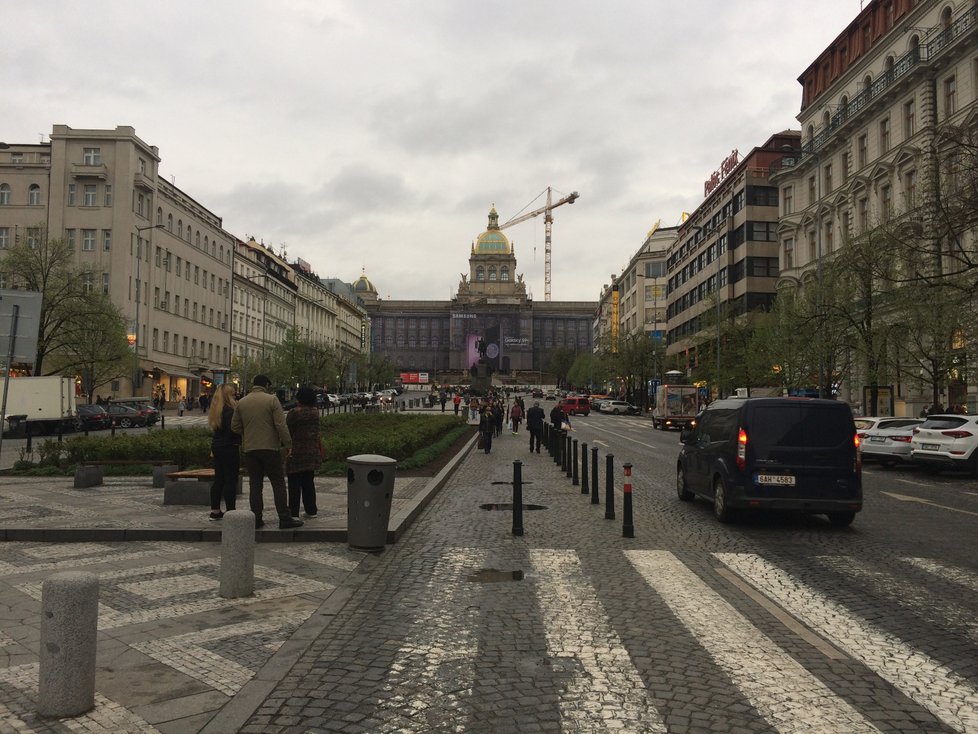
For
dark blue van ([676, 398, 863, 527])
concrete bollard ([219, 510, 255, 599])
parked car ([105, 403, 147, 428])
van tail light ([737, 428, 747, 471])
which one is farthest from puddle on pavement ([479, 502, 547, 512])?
parked car ([105, 403, 147, 428])

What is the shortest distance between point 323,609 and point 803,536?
21.5 ft

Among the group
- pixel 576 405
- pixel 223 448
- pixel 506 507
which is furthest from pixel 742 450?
pixel 576 405

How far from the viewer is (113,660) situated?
503 centimetres

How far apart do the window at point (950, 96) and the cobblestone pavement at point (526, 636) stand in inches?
Answer: 1319

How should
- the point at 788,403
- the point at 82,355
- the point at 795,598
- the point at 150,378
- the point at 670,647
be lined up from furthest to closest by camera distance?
the point at 150,378 → the point at 82,355 → the point at 788,403 → the point at 795,598 → the point at 670,647

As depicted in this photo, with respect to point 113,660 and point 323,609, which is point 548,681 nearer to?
point 323,609

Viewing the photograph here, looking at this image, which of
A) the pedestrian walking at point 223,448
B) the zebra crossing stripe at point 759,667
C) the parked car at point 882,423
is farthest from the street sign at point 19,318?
the parked car at point 882,423

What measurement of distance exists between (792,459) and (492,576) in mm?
5009

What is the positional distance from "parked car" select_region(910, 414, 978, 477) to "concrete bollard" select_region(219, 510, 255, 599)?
18.1 meters

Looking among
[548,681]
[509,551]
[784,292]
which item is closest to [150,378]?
[784,292]

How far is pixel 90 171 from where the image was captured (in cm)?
5922

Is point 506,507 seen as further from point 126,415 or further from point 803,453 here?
point 126,415

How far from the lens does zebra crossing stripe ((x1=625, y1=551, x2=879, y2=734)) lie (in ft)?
13.7

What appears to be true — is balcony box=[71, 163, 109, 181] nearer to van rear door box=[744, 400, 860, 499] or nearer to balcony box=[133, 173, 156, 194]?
balcony box=[133, 173, 156, 194]
